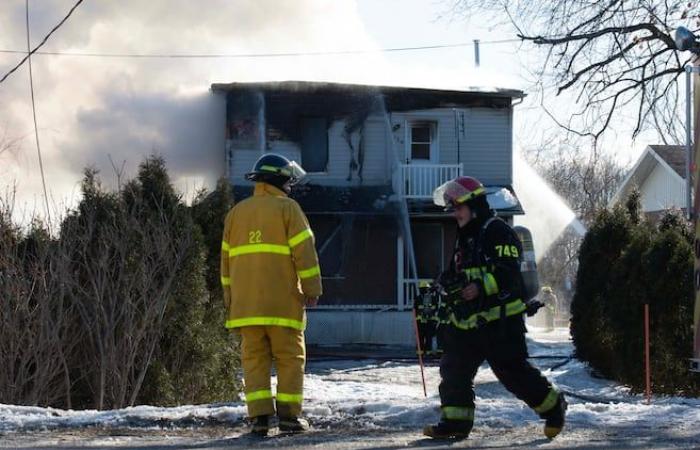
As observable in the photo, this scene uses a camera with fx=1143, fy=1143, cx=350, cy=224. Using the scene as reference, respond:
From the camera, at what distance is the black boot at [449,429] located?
6469mm

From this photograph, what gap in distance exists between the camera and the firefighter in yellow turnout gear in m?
6.74

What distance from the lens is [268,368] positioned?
685 centimetres

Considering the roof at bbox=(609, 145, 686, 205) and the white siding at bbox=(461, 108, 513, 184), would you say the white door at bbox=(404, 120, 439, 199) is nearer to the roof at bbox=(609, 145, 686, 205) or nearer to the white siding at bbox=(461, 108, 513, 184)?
the white siding at bbox=(461, 108, 513, 184)

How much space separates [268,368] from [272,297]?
1.46 feet

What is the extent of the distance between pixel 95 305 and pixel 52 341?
0.56 meters

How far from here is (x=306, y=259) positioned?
6.75m

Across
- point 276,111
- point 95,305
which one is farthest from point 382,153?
point 95,305

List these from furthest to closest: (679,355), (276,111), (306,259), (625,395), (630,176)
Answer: (630,176), (276,111), (625,395), (679,355), (306,259)

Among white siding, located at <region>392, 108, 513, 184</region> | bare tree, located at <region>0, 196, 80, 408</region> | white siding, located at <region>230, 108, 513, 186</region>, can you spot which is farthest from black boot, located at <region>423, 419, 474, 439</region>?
white siding, located at <region>392, 108, 513, 184</region>

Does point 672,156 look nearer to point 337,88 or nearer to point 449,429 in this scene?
point 337,88

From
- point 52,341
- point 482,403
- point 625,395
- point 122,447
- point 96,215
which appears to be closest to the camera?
point 122,447

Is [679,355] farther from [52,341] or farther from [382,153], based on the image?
[382,153]

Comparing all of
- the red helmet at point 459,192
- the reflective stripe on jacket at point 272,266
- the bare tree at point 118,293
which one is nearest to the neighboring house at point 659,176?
the bare tree at point 118,293

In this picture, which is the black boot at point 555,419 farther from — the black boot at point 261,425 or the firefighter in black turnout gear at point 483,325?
the black boot at point 261,425
